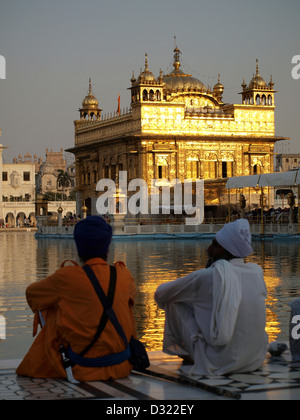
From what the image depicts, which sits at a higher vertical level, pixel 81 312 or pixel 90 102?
pixel 90 102

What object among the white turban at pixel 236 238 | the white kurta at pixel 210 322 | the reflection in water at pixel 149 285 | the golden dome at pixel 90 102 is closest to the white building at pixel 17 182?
the golden dome at pixel 90 102

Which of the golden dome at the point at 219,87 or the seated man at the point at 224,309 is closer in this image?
the seated man at the point at 224,309

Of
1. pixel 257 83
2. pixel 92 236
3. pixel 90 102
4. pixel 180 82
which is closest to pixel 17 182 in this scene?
pixel 90 102

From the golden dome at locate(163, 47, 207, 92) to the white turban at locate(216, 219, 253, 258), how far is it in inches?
1685

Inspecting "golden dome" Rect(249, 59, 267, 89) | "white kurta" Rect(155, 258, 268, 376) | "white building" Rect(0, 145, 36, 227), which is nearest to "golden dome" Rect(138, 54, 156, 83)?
"golden dome" Rect(249, 59, 267, 89)

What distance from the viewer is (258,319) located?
5.17m

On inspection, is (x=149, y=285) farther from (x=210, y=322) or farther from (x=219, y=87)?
(x=219, y=87)

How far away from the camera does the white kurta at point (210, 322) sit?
507cm

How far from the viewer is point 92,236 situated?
16.6 feet

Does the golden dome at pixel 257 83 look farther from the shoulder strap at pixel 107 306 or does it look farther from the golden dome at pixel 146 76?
the shoulder strap at pixel 107 306

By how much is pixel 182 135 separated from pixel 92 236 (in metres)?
40.3

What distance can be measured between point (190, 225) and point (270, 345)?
2983 cm

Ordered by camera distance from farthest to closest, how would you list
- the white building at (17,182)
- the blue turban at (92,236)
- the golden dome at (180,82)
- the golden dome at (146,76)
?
the white building at (17,182)
the golden dome at (180,82)
the golden dome at (146,76)
the blue turban at (92,236)

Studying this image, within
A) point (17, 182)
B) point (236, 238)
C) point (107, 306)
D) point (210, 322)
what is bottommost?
point (210, 322)
